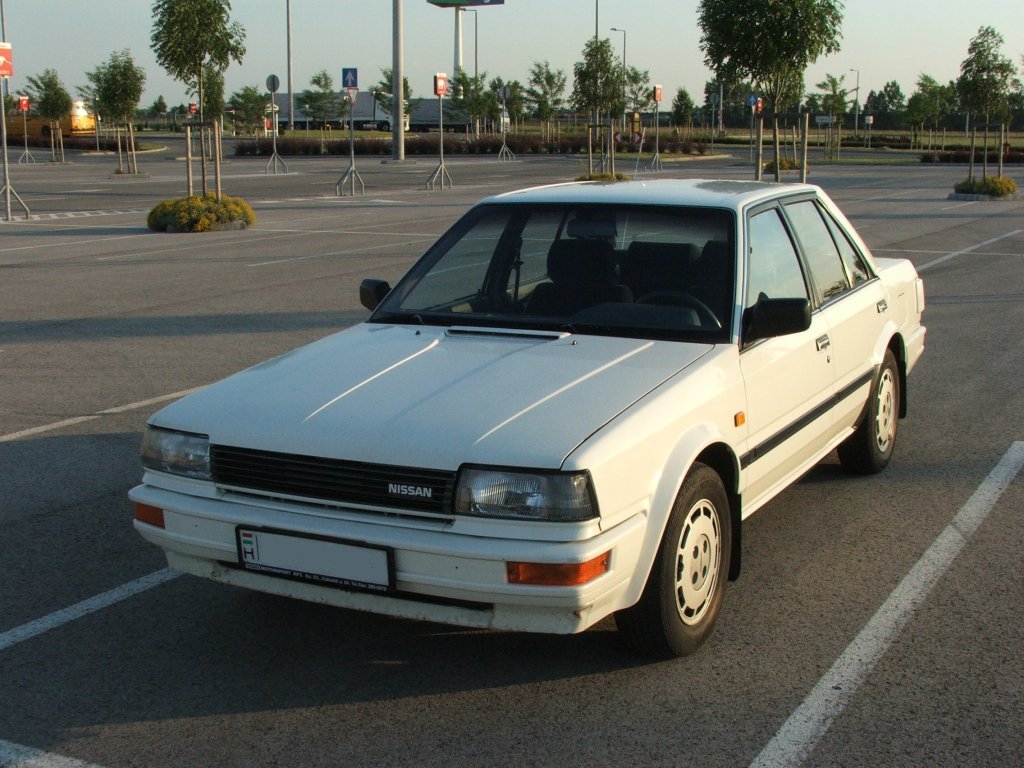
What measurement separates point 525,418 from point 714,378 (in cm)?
86

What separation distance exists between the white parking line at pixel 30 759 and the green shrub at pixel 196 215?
1907 centimetres

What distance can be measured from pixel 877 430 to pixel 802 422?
1.35m

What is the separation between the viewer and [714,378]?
167 inches

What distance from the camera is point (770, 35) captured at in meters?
24.1

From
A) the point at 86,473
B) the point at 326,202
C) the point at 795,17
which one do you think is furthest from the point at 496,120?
the point at 86,473

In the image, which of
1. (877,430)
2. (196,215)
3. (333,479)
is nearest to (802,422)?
(877,430)

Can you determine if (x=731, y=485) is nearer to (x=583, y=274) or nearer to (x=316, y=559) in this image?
(x=583, y=274)

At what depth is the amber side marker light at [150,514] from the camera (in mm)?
3998

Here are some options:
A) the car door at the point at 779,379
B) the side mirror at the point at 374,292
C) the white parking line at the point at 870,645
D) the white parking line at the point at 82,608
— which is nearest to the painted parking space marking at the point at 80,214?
the side mirror at the point at 374,292

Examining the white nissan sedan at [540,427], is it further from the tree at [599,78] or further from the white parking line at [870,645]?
the tree at [599,78]

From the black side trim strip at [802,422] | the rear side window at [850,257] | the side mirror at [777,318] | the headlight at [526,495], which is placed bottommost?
the black side trim strip at [802,422]

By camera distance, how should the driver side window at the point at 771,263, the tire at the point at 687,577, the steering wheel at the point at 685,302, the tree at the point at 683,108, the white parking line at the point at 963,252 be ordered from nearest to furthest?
the tire at the point at 687,577 → the steering wheel at the point at 685,302 → the driver side window at the point at 771,263 → the white parking line at the point at 963,252 → the tree at the point at 683,108

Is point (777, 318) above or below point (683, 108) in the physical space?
below

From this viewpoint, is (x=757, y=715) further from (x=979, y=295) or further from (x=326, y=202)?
(x=326, y=202)
